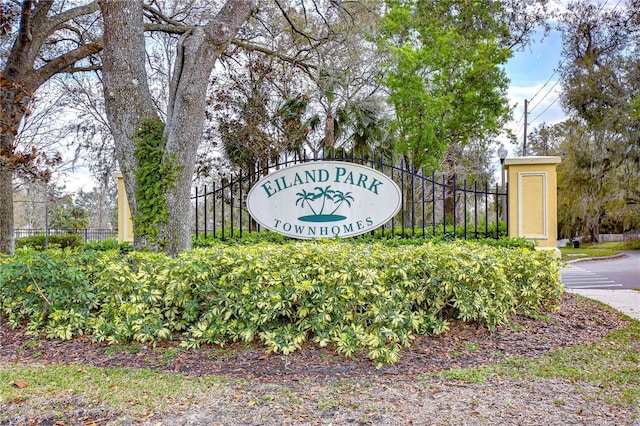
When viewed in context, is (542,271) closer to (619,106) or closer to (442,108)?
(442,108)

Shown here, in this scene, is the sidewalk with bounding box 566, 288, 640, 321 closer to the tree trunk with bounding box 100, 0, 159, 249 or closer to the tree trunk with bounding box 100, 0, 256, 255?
the tree trunk with bounding box 100, 0, 256, 255

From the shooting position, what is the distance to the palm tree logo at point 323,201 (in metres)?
7.23

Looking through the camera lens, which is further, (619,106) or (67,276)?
(619,106)

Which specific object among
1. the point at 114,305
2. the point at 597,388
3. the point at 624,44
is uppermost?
the point at 624,44

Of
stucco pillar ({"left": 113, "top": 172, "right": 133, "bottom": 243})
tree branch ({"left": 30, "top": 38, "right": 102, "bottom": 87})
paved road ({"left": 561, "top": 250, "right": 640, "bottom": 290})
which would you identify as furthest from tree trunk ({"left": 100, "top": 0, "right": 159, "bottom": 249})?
paved road ({"left": 561, "top": 250, "right": 640, "bottom": 290})

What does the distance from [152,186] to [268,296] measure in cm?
222

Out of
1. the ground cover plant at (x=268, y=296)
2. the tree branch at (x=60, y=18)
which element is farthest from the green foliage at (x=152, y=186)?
the tree branch at (x=60, y=18)

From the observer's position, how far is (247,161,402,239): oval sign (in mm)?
7191

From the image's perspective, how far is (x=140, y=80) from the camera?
557 cm

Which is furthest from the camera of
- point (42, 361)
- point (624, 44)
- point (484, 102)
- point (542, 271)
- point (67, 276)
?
point (484, 102)

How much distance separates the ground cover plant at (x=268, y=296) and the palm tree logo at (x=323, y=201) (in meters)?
2.38

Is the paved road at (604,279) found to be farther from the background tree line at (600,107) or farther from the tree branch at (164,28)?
the tree branch at (164,28)

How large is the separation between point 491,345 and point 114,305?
11.9 ft

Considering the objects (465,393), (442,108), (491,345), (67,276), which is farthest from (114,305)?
(442,108)
